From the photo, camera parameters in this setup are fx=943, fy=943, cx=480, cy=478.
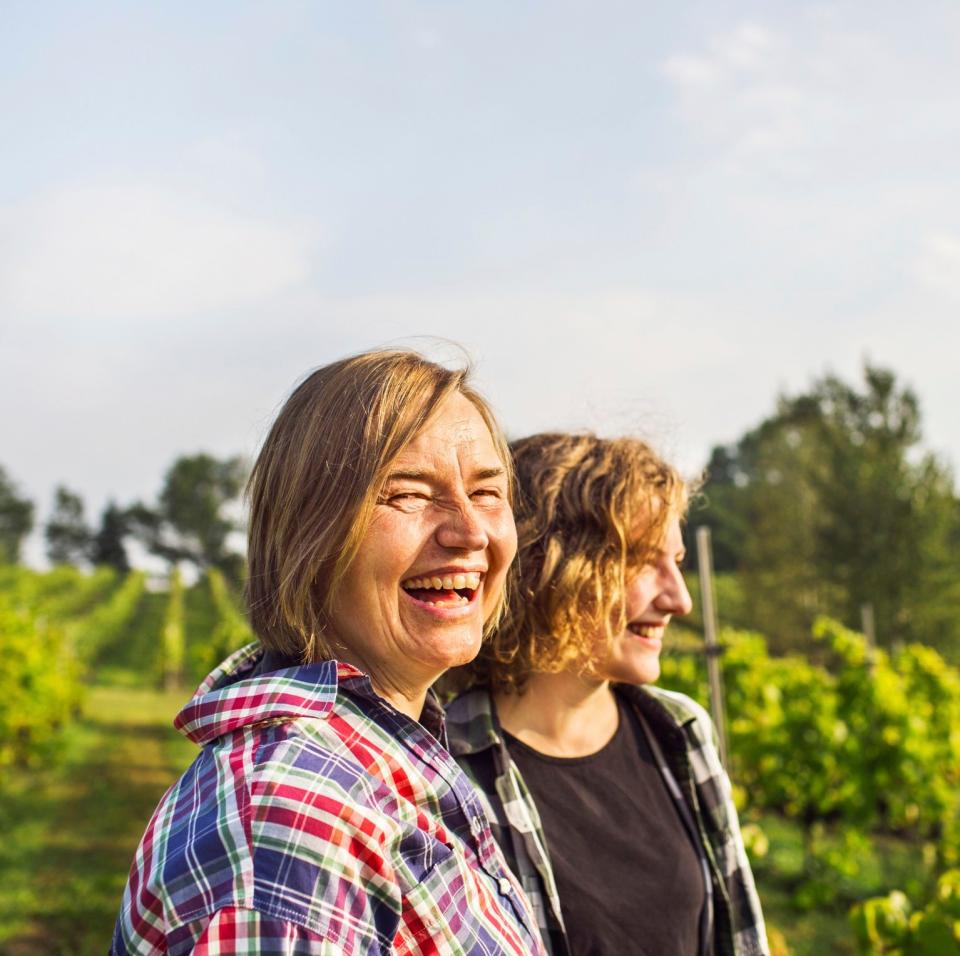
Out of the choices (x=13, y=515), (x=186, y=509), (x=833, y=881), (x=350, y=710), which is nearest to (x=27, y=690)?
(x=833, y=881)

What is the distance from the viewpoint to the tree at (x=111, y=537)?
81250 millimetres

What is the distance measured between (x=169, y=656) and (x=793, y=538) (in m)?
17.0

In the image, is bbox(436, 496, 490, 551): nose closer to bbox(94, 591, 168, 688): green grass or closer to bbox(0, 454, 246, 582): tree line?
bbox(94, 591, 168, 688): green grass

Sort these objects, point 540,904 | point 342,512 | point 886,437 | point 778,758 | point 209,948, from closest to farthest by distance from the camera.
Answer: point 209,948, point 342,512, point 540,904, point 778,758, point 886,437

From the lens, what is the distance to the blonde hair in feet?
3.88

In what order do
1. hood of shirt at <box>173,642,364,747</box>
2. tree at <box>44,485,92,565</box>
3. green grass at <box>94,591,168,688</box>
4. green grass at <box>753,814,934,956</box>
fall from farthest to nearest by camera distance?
tree at <box>44,485,92,565</box>, green grass at <box>94,591,168,688</box>, green grass at <box>753,814,934,956</box>, hood of shirt at <box>173,642,364,747</box>

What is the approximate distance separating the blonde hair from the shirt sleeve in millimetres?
354

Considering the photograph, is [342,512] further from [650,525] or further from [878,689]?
[878,689]

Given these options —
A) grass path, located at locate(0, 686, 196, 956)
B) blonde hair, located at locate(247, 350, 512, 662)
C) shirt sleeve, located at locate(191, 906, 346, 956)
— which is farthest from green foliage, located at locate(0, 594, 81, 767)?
shirt sleeve, located at locate(191, 906, 346, 956)

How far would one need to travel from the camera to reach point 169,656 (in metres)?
19.0

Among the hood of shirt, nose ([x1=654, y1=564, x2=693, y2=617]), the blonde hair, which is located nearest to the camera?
the hood of shirt

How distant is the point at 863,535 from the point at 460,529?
22.1m

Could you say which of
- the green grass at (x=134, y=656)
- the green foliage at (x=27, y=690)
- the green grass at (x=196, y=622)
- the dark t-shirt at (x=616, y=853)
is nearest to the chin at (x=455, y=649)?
the dark t-shirt at (x=616, y=853)

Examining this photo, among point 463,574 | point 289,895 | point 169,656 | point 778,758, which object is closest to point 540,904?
point 463,574
